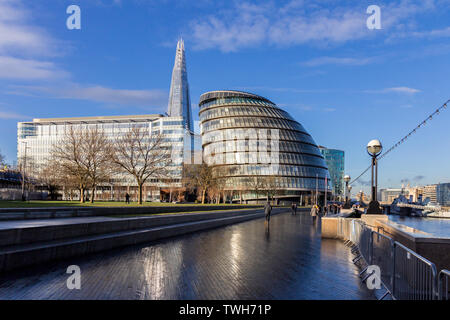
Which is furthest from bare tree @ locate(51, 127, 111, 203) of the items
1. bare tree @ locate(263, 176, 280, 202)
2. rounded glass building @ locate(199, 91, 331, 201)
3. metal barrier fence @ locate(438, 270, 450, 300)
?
rounded glass building @ locate(199, 91, 331, 201)

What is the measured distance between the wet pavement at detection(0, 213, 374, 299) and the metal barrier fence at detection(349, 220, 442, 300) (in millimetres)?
617

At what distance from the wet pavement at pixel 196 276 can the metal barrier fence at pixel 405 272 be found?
2.03 feet

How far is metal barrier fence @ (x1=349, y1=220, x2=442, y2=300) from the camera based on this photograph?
481 centimetres

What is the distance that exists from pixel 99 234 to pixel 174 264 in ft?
16.0

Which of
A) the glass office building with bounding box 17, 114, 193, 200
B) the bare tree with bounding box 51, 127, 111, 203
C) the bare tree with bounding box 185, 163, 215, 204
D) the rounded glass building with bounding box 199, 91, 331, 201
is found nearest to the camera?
the bare tree with bounding box 51, 127, 111, 203

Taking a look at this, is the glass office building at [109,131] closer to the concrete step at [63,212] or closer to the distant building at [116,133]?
the distant building at [116,133]

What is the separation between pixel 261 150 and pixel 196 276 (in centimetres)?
9320

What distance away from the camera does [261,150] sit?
101 metres

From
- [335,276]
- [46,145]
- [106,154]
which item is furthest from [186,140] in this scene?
[335,276]

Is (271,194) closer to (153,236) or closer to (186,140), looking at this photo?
(186,140)

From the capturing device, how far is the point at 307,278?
28.0 feet

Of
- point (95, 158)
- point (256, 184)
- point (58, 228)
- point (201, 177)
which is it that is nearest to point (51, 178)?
point (201, 177)

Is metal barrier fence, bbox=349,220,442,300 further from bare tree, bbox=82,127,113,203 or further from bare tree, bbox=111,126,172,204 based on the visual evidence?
bare tree, bbox=82,127,113,203

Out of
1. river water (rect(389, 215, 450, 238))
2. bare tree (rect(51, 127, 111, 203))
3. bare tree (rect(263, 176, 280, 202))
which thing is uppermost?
bare tree (rect(51, 127, 111, 203))
